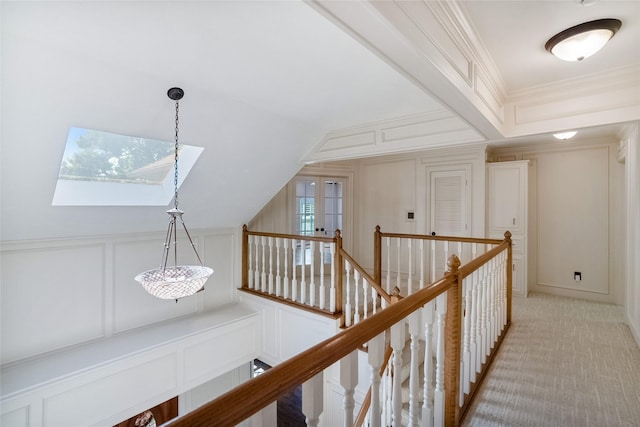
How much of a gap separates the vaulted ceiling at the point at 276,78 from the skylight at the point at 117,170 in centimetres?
13

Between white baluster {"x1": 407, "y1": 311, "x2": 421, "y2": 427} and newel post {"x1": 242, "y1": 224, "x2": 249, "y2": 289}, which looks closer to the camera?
white baluster {"x1": 407, "y1": 311, "x2": 421, "y2": 427}

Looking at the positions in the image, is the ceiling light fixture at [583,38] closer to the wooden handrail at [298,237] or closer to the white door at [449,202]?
the wooden handrail at [298,237]

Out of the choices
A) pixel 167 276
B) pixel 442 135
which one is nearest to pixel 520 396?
pixel 442 135

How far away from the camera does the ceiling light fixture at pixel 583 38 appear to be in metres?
1.54

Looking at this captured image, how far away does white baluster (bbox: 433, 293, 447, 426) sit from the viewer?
4.79ft

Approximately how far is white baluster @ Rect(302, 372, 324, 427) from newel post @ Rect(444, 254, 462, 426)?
1001 millimetres

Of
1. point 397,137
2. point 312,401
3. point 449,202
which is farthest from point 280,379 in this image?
point 449,202

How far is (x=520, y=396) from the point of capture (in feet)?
6.30

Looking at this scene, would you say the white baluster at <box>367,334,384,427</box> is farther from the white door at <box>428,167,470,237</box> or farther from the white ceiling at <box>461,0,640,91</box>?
the white door at <box>428,167,470,237</box>

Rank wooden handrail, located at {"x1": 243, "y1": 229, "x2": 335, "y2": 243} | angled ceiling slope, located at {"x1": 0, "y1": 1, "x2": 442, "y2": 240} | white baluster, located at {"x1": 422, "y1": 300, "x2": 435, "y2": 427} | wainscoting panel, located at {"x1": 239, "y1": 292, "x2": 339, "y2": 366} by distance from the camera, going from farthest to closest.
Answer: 1. wainscoting panel, located at {"x1": 239, "y1": 292, "x2": 339, "y2": 366}
2. wooden handrail, located at {"x1": 243, "y1": 229, "x2": 335, "y2": 243}
3. angled ceiling slope, located at {"x1": 0, "y1": 1, "x2": 442, "y2": 240}
4. white baluster, located at {"x1": 422, "y1": 300, "x2": 435, "y2": 427}

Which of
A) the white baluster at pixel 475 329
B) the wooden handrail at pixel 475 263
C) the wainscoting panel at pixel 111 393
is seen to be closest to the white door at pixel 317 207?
the wainscoting panel at pixel 111 393

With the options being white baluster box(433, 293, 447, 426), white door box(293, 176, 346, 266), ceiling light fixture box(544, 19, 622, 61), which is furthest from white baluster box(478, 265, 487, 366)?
white door box(293, 176, 346, 266)


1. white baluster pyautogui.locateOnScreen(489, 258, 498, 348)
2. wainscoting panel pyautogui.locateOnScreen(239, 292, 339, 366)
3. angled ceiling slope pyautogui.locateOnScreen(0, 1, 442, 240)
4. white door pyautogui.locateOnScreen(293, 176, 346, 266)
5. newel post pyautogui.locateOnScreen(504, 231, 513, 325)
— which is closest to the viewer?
angled ceiling slope pyautogui.locateOnScreen(0, 1, 442, 240)

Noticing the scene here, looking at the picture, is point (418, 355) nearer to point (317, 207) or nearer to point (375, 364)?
point (375, 364)
